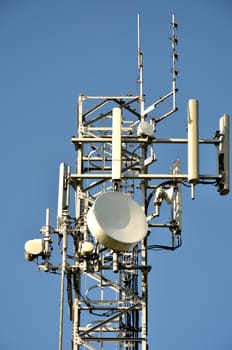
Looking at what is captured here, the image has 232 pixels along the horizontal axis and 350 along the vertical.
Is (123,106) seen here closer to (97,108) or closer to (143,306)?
(97,108)

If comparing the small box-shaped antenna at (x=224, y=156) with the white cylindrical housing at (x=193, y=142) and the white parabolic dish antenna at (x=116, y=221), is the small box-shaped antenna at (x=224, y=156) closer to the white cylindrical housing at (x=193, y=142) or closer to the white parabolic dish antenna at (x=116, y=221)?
the white cylindrical housing at (x=193, y=142)

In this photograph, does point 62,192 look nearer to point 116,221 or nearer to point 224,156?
point 116,221

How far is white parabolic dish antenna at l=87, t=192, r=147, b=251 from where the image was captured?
47125 millimetres

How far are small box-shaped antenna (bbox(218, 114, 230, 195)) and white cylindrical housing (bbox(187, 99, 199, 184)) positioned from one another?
33.9 inches

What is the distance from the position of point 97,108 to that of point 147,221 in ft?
16.8

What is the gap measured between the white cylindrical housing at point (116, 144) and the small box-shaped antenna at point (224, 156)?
2.90 meters

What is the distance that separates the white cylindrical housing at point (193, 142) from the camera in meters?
48.6

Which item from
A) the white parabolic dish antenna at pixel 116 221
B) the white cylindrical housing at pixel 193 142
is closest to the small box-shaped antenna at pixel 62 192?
the white parabolic dish antenna at pixel 116 221

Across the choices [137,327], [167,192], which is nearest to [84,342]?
[137,327]

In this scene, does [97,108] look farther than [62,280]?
Yes

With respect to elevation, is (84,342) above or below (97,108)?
below

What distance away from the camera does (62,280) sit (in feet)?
155

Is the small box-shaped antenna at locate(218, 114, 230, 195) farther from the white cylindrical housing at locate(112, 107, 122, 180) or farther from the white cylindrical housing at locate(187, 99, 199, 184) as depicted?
the white cylindrical housing at locate(112, 107, 122, 180)

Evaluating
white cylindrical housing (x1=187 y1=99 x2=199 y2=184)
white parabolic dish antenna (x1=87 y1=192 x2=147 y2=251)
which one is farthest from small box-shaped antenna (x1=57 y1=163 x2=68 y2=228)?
white cylindrical housing (x1=187 y1=99 x2=199 y2=184)
